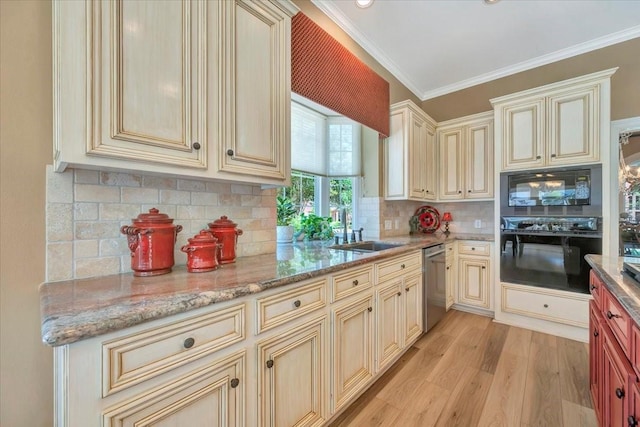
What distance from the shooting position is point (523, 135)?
2707mm

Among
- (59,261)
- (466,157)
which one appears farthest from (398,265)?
(466,157)

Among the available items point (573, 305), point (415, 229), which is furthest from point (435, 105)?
point (573, 305)

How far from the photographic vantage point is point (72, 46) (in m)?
0.87

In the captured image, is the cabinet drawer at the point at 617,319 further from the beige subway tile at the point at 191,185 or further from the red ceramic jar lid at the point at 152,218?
the beige subway tile at the point at 191,185

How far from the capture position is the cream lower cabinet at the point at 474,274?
2.96 m

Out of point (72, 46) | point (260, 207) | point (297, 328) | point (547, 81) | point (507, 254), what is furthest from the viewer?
point (547, 81)

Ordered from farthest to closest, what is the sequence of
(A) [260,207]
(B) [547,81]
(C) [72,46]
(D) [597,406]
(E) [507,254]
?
(B) [547,81] < (E) [507,254] < (A) [260,207] < (D) [597,406] < (C) [72,46]

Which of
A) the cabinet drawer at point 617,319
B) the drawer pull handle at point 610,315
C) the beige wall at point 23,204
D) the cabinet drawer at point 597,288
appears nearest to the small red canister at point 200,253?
the beige wall at point 23,204

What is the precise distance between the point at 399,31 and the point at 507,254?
2.49 meters

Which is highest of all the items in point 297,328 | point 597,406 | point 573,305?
point 297,328

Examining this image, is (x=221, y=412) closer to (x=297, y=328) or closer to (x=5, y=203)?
(x=297, y=328)

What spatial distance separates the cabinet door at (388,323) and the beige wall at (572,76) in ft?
9.11

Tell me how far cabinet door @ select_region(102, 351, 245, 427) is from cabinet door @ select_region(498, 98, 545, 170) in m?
3.09

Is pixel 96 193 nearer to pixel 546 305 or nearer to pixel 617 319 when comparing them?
pixel 617 319
